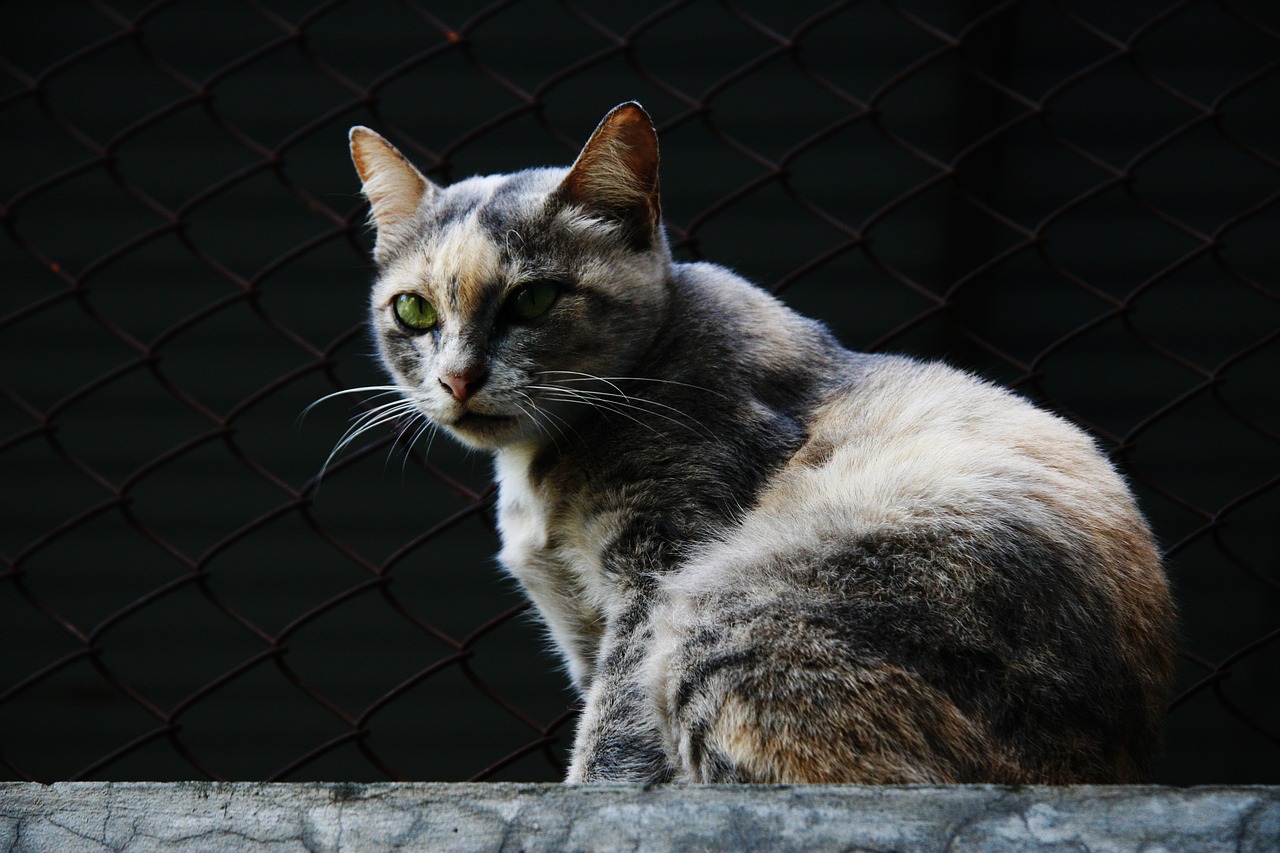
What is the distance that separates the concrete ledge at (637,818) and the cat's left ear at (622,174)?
3.68 feet

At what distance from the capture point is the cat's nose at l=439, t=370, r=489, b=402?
1839mm

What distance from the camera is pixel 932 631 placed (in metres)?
1.49

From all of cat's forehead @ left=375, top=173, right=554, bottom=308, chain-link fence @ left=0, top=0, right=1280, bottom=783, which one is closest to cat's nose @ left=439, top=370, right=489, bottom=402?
cat's forehead @ left=375, top=173, right=554, bottom=308

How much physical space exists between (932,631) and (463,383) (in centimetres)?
89

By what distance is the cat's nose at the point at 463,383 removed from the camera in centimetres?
184

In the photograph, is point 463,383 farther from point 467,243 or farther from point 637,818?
point 637,818

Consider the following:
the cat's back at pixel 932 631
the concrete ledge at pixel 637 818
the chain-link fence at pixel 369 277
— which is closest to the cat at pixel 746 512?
the cat's back at pixel 932 631

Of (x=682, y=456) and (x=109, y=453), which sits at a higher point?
(x=682, y=456)

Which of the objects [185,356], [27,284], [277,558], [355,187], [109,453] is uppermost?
[355,187]

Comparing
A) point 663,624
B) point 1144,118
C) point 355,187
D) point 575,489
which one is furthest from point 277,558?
point 1144,118

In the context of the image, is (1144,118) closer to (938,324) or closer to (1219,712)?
(938,324)

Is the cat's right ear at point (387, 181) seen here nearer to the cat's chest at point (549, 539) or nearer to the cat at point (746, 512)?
the cat at point (746, 512)

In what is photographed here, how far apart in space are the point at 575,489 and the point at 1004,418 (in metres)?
0.79

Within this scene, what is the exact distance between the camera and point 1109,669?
1.55 meters
